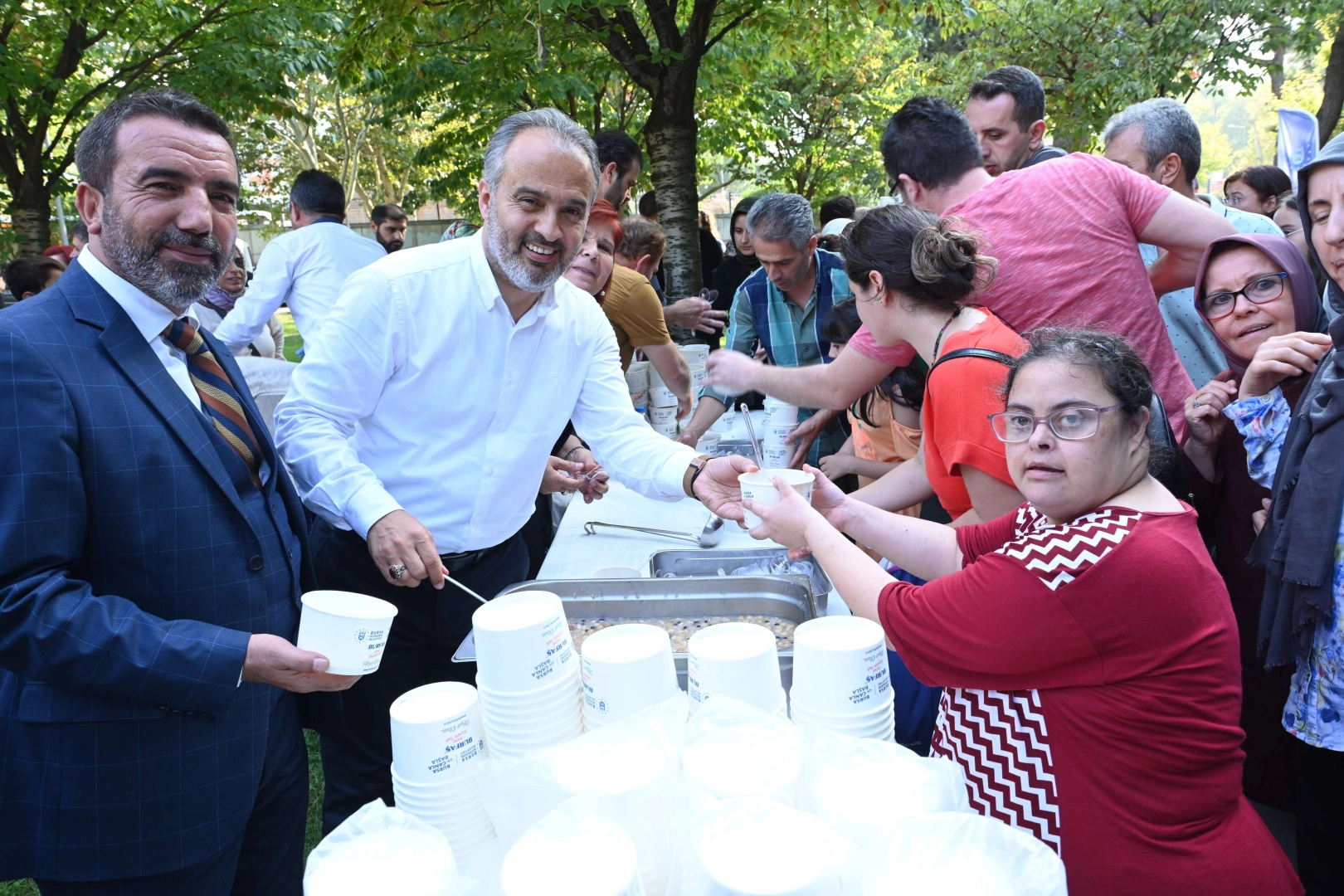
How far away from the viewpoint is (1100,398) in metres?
1.53

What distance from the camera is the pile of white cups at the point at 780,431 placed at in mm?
3475

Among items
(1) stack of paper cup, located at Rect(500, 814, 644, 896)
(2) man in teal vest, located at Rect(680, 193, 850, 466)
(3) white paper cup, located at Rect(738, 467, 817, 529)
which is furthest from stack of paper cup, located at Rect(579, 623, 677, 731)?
(2) man in teal vest, located at Rect(680, 193, 850, 466)

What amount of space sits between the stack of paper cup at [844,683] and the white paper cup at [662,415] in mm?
3326

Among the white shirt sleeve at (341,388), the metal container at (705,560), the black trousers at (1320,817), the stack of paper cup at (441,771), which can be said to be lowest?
the black trousers at (1320,817)

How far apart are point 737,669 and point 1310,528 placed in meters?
1.27

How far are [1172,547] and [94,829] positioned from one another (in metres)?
1.89

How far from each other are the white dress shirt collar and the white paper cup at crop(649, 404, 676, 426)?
10.3 feet

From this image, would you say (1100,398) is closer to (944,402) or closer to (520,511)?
(944,402)

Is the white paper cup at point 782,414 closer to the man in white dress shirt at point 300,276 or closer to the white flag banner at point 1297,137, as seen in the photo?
the white flag banner at point 1297,137

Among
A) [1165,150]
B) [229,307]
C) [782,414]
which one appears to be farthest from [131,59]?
[1165,150]

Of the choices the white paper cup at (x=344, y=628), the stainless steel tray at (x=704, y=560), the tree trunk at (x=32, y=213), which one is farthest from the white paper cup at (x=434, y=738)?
the tree trunk at (x=32, y=213)

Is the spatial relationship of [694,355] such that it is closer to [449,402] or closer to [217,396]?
[449,402]

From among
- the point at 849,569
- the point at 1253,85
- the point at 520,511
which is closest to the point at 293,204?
the point at 520,511

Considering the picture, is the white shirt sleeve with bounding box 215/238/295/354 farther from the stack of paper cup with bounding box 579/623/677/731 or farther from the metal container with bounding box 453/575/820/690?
the stack of paper cup with bounding box 579/623/677/731
